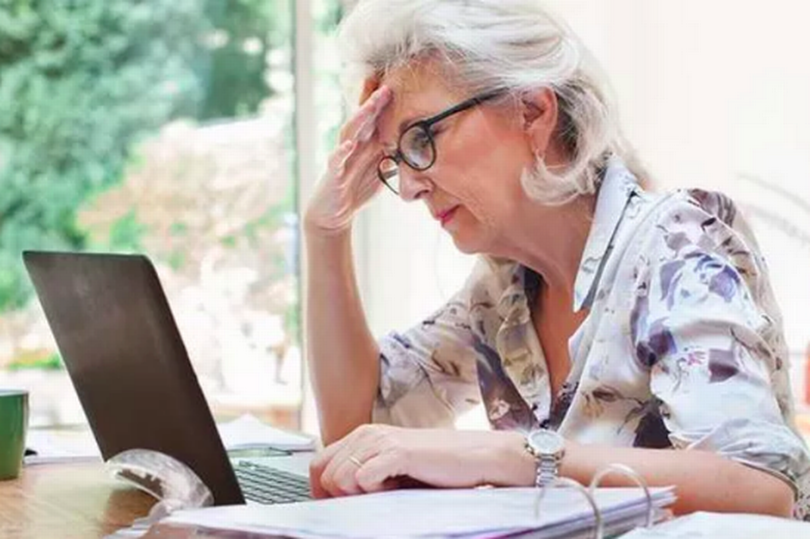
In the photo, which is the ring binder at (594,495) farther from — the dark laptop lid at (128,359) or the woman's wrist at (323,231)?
the woman's wrist at (323,231)

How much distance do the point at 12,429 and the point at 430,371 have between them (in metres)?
0.58

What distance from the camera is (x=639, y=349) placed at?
137 cm

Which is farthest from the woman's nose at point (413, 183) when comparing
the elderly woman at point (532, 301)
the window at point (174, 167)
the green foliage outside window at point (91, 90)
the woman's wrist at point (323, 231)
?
the green foliage outside window at point (91, 90)

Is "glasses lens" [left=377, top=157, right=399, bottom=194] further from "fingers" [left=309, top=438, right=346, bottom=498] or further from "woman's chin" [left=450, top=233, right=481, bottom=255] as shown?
"fingers" [left=309, top=438, right=346, bottom=498]

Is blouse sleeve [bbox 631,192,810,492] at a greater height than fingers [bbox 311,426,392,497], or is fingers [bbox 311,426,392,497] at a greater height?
blouse sleeve [bbox 631,192,810,492]

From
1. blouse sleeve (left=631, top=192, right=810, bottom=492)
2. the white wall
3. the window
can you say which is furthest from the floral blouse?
the window

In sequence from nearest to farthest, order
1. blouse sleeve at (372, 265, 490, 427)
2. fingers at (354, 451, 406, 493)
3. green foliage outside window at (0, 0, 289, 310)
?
fingers at (354, 451, 406, 493) < blouse sleeve at (372, 265, 490, 427) < green foliage outside window at (0, 0, 289, 310)

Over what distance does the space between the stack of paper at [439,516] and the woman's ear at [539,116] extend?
23.3 inches

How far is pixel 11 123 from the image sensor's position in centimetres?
320

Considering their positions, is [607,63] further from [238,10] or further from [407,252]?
[238,10]

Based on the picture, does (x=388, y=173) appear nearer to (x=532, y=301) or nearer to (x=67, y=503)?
(x=532, y=301)

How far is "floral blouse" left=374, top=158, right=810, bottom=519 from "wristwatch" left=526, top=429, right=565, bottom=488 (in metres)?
0.12

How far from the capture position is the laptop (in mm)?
1252

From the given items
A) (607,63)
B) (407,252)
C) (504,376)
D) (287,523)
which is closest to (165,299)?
(287,523)
